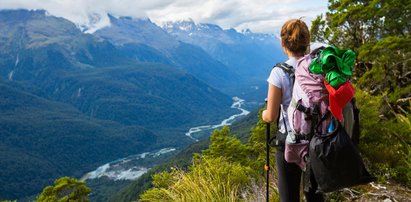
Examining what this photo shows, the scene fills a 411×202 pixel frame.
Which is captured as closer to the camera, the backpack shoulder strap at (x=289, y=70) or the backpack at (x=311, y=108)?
the backpack at (x=311, y=108)

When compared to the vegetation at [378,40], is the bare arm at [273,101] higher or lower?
lower

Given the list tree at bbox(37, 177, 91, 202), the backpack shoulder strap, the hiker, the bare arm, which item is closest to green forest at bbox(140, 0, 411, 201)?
the hiker

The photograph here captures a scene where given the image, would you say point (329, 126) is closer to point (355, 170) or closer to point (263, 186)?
point (355, 170)

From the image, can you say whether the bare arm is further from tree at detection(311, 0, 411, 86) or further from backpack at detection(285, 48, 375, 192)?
tree at detection(311, 0, 411, 86)

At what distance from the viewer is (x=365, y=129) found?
6.64 metres

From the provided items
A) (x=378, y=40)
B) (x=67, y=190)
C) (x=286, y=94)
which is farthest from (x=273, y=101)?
(x=67, y=190)

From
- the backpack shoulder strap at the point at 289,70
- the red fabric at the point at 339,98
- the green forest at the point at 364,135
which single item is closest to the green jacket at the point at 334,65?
the red fabric at the point at 339,98

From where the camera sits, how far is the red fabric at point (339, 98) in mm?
2982

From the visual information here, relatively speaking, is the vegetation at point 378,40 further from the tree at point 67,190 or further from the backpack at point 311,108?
the tree at point 67,190

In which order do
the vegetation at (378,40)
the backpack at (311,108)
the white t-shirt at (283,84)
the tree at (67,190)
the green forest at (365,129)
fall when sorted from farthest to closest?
1. the tree at (67,190)
2. the vegetation at (378,40)
3. the green forest at (365,129)
4. the white t-shirt at (283,84)
5. the backpack at (311,108)

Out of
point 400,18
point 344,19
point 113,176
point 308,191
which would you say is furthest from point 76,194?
point 113,176

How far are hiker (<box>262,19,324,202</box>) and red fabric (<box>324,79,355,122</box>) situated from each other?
0.56 metres

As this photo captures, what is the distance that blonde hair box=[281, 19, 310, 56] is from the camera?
3.56 meters

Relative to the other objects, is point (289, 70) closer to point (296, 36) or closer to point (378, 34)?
point (296, 36)
